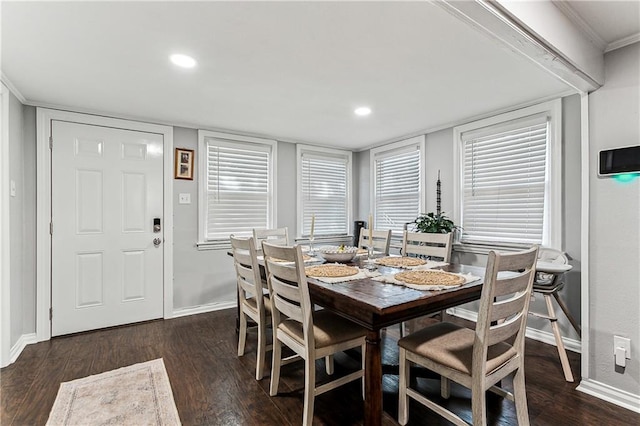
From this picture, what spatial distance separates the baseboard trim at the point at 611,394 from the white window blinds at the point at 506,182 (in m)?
1.29

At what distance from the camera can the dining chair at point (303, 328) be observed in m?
1.66

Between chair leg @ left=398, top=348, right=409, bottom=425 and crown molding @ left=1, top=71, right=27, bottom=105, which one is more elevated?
crown molding @ left=1, top=71, right=27, bottom=105

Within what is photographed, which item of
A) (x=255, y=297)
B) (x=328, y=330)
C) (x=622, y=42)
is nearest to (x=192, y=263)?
(x=255, y=297)

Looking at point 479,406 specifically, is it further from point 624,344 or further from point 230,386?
point 230,386

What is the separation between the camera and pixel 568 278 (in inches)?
108

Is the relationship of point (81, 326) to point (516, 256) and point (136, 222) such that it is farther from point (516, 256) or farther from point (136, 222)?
point (516, 256)

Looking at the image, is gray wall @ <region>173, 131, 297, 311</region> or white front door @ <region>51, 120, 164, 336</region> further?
gray wall @ <region>173, 131, 297, 311</region>

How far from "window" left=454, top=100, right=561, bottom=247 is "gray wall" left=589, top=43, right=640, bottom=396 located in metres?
0.81

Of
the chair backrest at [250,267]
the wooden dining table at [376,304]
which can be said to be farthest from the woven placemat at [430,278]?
the chair backrest at [250,267]

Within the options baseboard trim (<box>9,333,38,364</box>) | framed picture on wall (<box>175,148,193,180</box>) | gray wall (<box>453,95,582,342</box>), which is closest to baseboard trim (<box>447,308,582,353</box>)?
gray wall (<box>453,95,582,342</box>)

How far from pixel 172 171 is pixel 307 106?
182 centimetres

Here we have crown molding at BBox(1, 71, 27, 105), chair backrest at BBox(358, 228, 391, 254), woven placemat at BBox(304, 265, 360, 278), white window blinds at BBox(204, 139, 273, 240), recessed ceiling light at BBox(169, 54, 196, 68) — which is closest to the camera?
woven placemat at BBox(304, 265, 360, 278)

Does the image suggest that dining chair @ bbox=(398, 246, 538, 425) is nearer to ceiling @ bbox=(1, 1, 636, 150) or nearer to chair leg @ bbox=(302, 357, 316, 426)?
chair leg @ bbox=(302, 357, 316, 426)

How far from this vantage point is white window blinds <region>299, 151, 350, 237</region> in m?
4.70
